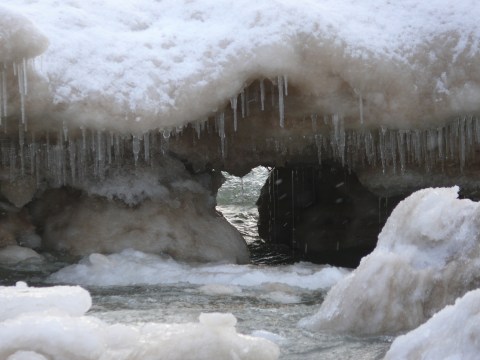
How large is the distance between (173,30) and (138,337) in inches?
266

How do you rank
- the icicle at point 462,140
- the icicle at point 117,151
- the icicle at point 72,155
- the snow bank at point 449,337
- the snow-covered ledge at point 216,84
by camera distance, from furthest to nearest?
1. the icicle at point 462,140
2. the icicle at point 117,151
3. the icicle at point 72,155
4. the snow-covered ledge at point 216,84
5. the snow bank at point 449,337

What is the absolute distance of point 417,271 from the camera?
5566 millimetres

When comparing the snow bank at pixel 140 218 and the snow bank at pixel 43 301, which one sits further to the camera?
the snow bank at pixel 140 218

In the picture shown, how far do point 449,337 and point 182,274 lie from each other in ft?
20.4

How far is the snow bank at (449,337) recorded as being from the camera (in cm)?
355

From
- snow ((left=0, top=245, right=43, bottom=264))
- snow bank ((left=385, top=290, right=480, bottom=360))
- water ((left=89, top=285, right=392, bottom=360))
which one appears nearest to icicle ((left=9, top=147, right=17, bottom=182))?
snow ((left=0, top=245, right=43, bottom=264))

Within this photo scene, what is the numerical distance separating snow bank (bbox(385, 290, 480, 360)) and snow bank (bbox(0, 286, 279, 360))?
2.34ft

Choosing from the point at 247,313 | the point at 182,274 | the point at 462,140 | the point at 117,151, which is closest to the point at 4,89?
the point at 117,151

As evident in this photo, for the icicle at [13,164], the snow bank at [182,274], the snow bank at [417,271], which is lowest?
the snow bank at [182,274]

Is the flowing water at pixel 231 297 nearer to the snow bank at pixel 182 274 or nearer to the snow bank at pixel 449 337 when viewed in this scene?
the snow bank at pixel 182 274

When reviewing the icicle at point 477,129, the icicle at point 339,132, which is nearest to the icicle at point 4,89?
the icicle at point 339,132

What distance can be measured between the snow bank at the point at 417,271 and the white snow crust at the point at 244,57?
4533 mm

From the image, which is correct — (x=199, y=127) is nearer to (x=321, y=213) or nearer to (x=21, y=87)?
(x=21, y=87)

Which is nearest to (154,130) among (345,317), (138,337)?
(345,317)
